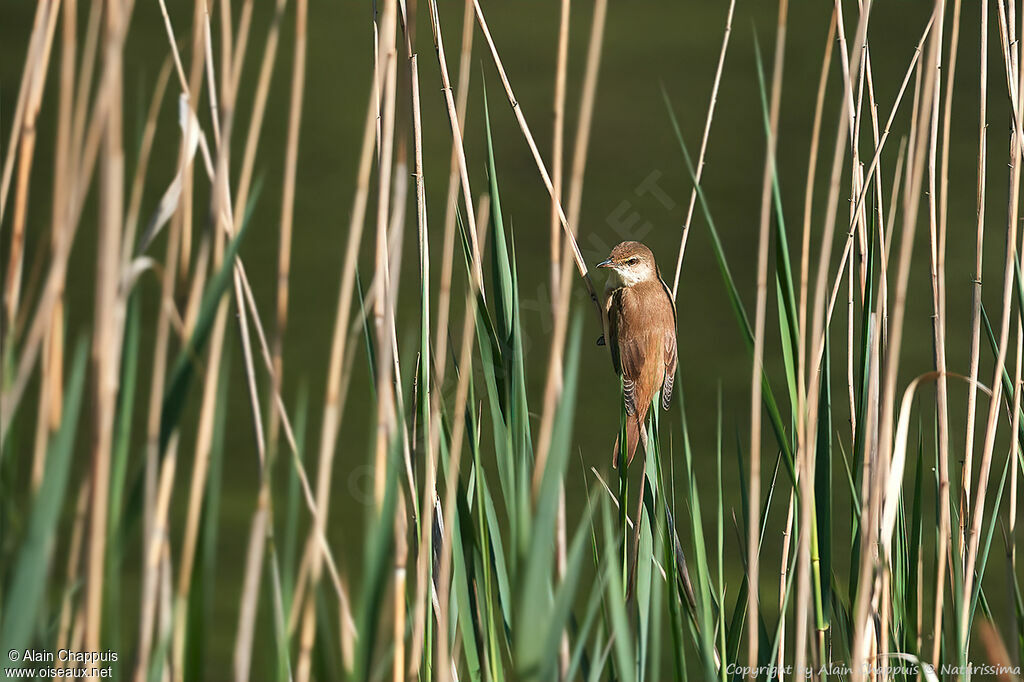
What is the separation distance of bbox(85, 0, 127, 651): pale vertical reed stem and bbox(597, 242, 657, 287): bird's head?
1.58 m

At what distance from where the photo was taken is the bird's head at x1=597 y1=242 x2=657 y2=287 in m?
2.52

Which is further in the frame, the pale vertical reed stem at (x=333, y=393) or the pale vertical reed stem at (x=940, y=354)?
the pale vertical reed stem at (x=940, y=354)

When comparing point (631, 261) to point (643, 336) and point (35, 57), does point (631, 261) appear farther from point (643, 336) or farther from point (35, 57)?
point (35, 57)

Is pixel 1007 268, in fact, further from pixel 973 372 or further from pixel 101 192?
pixel 101 192

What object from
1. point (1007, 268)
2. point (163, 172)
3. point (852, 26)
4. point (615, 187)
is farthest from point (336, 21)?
point (1007, 268)

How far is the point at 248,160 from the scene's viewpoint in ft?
4.25

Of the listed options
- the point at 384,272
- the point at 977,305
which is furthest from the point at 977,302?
the point at 384,272

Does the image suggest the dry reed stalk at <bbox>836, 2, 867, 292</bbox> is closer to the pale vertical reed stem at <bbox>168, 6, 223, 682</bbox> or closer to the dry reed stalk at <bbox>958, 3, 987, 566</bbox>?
the dry reed stalk at <bbox>958, 3, 987, 566</bbox>

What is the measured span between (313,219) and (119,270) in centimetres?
643

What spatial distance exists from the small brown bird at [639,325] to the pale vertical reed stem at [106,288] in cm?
155

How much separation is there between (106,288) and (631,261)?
1.66m

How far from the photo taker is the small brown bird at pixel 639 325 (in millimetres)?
2516

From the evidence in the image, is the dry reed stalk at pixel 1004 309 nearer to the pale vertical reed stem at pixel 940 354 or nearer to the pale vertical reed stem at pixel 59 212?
the pale vertical reed stem at pixel 940 354

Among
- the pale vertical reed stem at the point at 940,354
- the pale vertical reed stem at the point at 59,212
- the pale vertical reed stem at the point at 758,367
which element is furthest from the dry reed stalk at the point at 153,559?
the pale vertical reed stem at the point at 940,354
